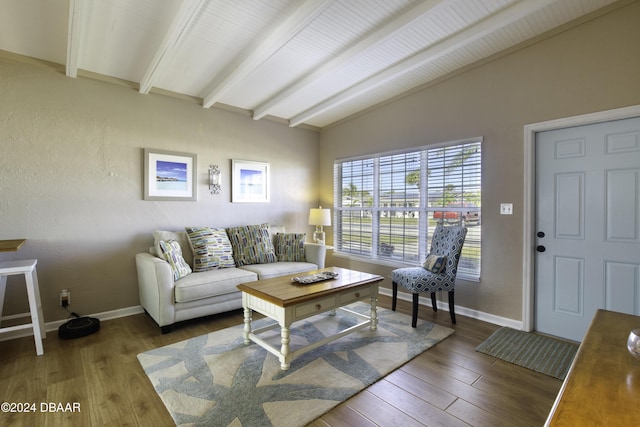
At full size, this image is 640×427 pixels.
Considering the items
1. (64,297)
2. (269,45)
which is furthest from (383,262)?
(64,297)

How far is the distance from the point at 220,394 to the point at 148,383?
1.81 feet

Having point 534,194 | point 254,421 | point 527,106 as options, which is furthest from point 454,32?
point 254,421

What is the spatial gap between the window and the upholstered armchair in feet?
0.97

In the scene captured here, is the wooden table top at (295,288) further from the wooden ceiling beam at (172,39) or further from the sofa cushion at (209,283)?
the wooden ceiling beam at (172,39)

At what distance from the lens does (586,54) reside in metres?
2.63

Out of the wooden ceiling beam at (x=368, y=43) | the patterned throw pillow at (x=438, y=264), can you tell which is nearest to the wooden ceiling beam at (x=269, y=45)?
the wooden ceiling beam at (x=368, y=43)

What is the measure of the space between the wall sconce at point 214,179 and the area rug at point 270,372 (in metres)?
1.86

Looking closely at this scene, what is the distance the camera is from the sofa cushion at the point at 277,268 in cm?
347

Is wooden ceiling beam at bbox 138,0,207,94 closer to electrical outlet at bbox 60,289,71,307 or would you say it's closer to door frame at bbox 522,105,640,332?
electrical outlet at bbox 60,289,71,307

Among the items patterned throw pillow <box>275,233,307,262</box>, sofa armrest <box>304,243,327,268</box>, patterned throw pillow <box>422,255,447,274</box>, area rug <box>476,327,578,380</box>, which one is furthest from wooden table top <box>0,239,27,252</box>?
area rug <box>476,327,578,380</box>

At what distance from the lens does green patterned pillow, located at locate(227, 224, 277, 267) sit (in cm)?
380

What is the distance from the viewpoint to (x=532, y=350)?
2551 millimetres

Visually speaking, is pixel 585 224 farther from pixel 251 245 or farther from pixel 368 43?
pixel 251 245

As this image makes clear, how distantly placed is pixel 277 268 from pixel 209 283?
84 cm
